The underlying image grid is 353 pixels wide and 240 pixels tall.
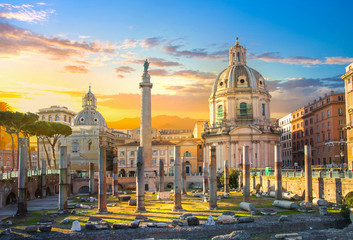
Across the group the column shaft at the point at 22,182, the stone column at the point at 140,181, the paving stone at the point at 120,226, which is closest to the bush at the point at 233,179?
the stone column at the point at 140,181

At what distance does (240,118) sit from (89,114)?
36091mm

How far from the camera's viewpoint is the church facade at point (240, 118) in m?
71.4

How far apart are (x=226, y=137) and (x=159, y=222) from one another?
48338 mm

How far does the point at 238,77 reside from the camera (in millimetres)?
76562

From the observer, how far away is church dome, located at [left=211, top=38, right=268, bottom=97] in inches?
2987

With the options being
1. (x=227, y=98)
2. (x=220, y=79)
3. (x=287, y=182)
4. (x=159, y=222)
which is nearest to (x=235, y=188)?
(x=287, y=182)

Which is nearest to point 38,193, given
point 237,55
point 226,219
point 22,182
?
point 22,182

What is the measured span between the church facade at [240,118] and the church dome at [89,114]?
2806 centimetres

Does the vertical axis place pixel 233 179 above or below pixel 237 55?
below

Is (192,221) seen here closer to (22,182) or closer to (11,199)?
(22,182)

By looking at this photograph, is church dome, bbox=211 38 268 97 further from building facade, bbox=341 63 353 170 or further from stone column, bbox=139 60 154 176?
stone column, bbox=139 60 154 176

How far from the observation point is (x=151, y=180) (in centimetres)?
5681

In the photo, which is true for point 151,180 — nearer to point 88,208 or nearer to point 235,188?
point 235,188

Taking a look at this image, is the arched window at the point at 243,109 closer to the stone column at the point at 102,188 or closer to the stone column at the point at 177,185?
the stone column at the point at 177,185
